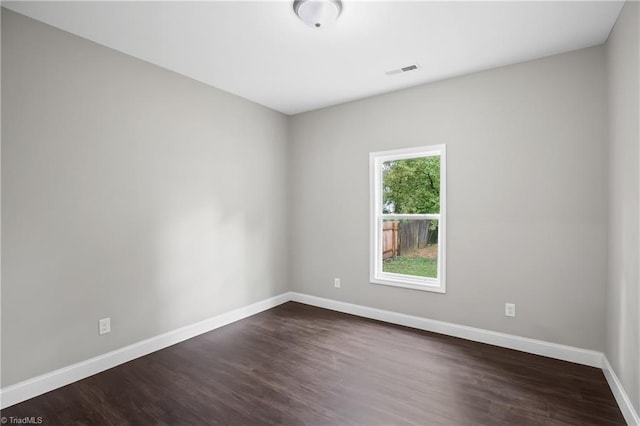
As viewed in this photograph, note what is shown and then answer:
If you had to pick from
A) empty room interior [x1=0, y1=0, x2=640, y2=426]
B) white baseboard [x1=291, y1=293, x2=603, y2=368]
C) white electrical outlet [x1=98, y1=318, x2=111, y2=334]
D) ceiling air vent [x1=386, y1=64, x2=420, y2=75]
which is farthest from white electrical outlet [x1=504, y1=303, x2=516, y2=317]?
white electrical outlet [x1=98, y1=318, x2=111, y2=334]

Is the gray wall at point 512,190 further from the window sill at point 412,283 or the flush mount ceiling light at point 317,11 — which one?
the flush mount ceiling light at point 317,11

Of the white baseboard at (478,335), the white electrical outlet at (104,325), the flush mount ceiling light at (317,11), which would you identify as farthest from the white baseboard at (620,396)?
the white electrical outlet at (104,325)

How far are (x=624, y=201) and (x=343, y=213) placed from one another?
105 inches

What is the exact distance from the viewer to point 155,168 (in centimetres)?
310

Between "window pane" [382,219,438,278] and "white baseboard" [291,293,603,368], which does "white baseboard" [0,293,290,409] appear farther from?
"window pane" [382,219,438,278]

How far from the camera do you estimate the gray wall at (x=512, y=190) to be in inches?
107

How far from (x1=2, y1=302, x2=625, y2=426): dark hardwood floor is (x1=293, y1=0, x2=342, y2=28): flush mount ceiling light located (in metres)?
2.67

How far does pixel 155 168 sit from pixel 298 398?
7.79 feet

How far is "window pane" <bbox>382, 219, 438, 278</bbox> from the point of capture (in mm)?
3668

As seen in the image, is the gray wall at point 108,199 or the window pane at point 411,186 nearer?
the gray wall at point 108,199

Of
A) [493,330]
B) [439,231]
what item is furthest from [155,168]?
[493,330]

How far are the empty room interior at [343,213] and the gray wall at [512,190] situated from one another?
19 millimetres

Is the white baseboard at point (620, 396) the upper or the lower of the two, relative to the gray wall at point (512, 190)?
lower

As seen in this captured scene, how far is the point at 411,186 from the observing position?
3.82 meters
